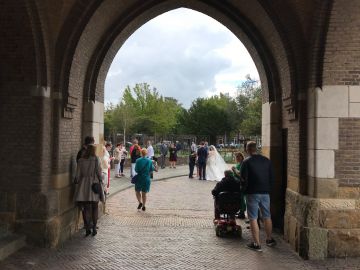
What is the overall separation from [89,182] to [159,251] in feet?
6.25

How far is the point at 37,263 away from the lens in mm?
6574

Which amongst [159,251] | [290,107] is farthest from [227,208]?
[290,107]

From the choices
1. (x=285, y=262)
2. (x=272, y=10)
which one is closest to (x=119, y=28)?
(x=272, y=10)

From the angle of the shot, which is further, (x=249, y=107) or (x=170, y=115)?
(x=170, y=115)

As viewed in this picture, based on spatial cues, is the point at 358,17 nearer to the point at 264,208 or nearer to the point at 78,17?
the point at 264,208

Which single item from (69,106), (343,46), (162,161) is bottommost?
(162,161)

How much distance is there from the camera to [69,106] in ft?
27.2

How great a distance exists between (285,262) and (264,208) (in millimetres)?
1014

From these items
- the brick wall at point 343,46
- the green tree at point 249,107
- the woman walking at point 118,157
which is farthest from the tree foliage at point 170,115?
the brick wall at point 343,46

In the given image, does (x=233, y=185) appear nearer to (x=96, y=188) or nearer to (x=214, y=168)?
(x=96, y=188)

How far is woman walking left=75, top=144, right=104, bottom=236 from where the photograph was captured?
835cm

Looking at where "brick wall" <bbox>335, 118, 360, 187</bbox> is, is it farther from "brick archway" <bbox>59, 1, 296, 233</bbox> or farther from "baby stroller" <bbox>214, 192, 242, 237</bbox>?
"baby stroller" <bbox>214, 192, 242, 237</bbox>

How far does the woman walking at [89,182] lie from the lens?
27.4ft

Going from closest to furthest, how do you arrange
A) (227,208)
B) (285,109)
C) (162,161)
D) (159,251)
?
(159,251)
(227,208)
(285,109)
(162,161)
